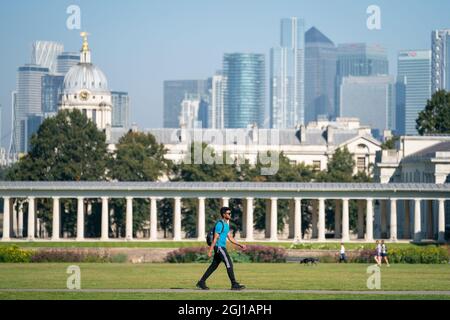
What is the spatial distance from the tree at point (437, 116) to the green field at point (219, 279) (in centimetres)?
9233

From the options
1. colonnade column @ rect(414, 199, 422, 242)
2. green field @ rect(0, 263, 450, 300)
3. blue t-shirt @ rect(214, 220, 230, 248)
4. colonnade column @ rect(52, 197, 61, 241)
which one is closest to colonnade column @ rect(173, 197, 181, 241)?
colonnade column @ rect(52, 197, 61, 241)

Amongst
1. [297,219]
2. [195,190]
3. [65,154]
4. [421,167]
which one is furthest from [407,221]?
[65,154]

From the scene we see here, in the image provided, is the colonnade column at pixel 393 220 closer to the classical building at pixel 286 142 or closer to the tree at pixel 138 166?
the tree at pixel 138 166

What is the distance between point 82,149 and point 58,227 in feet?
72.5

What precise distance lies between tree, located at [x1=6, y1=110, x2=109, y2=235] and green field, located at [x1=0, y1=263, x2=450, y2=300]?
224 feet

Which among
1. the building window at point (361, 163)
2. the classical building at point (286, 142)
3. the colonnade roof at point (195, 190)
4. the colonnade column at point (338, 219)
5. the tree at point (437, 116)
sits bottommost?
the colonnade column at point (338, 219)

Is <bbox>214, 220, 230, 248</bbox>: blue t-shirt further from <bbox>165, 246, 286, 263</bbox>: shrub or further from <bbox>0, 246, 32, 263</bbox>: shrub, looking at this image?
<bbox>165, 246, 286, 263</bbox>: shrub

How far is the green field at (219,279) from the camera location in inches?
1826

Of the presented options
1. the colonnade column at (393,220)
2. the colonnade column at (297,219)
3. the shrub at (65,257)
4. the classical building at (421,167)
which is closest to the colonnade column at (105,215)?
the colonnade column at (297,219)

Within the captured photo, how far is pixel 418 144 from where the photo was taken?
13812 centimetres

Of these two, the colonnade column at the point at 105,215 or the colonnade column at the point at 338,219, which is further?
the colonnade column at the point at 338,219

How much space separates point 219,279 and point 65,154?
8779cm

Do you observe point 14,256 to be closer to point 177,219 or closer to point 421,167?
point 177,219

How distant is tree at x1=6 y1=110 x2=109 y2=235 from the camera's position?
5448 inches
